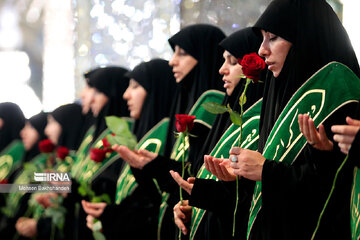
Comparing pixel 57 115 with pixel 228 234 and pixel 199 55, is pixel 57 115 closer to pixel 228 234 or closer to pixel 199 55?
pixel 199 55

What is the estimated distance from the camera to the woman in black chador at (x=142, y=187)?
3.31 metres

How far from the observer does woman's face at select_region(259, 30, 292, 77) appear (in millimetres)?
2038

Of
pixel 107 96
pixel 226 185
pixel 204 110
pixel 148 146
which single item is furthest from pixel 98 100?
pixel 226 185

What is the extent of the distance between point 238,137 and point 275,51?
0.50 meters

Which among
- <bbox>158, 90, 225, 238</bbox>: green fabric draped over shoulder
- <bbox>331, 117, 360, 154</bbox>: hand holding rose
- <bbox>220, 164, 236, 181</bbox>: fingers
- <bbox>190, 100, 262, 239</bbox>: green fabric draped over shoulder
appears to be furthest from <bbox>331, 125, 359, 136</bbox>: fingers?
<bbox>158, 90, 225, 238</bbox>: green fabric draped over shoulder

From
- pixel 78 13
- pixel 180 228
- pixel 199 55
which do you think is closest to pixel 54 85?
pixel 78 13

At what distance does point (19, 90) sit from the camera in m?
8.68

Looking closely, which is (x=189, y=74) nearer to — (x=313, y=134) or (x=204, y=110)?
(x=204, y=110)

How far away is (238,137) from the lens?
2.43 metres

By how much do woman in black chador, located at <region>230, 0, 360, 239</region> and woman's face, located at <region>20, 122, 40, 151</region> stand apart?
11.2ft

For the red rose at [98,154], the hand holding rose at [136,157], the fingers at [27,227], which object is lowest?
the fingers at [27,227]

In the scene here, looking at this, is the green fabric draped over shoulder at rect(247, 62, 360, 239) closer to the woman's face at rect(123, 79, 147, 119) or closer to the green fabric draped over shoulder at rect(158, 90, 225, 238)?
the green fabric draped over shoulder at rect(158, 90, 225, 238)

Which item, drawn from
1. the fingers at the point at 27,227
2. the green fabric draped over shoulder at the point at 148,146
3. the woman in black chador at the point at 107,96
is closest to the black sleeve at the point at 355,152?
the green fabric draped over shoulder at the point at 148,146

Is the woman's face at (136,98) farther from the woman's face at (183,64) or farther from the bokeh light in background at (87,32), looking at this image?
the bokeh light in background at (87,32)
